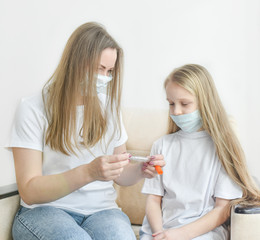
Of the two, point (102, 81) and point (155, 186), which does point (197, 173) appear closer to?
point (155, 186)

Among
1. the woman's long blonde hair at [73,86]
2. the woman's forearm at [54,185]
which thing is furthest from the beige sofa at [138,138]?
the woman's forearm at [54,185]

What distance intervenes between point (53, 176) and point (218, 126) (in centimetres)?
59

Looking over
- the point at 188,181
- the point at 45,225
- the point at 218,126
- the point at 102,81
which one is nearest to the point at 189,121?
the point at 218,126

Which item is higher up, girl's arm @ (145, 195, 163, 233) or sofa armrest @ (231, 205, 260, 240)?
sofa armrest @ (231, 205, 260, 240)

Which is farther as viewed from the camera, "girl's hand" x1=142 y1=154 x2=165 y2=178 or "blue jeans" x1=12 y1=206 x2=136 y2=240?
"girl's hand" x1=142 y1=154 x2=165 y2=178

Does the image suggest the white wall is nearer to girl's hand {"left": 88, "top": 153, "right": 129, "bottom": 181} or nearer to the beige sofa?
the beige sofa

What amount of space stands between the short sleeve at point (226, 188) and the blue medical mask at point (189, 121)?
0.19 meters

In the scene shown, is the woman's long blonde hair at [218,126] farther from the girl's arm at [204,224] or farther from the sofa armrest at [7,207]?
the sofa armrest at [7,207]

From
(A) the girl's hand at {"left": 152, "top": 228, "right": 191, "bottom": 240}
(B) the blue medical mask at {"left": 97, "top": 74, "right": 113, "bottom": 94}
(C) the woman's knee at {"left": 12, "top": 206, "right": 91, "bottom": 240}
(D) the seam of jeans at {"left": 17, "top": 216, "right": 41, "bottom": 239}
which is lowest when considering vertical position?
(A) the girl's hand at {"left": 152, "top": 228, "right": 191, "bottom": 240}

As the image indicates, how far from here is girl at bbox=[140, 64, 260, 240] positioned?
4.19 feet

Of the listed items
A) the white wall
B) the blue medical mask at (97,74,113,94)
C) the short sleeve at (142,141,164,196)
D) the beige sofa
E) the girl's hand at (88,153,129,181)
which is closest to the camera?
the girl's hand at (88,153,129,181)

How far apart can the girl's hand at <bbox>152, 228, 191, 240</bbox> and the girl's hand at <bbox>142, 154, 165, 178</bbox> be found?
0.18 meters

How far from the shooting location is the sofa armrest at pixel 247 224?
3.72ft

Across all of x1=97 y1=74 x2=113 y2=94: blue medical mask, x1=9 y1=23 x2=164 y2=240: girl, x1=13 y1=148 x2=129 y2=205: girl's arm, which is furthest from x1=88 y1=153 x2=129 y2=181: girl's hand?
x1=97 y1=74 x2=113 y2=94: blue medical mask
